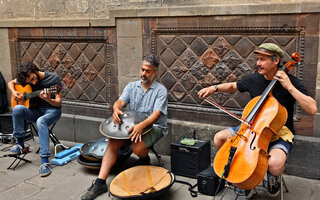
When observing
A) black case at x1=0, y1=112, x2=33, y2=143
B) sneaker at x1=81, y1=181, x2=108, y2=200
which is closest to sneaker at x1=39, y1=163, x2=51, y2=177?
sneaker at x1=81, y1=181, x2=108, y2=200

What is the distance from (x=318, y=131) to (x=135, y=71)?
107 inches

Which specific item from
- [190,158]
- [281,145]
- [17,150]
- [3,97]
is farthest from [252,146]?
[3,97]

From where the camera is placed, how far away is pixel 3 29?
6.70 m

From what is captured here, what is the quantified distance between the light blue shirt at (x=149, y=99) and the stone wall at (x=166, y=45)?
0.67 metres

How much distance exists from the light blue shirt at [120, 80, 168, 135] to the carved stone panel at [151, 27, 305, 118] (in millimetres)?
694

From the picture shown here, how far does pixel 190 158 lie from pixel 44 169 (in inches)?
76.9

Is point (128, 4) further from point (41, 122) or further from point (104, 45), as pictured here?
point (41, 122)

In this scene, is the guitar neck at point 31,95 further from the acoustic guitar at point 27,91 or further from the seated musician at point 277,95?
the seated musician at point 277,95

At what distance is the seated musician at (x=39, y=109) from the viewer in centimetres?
481

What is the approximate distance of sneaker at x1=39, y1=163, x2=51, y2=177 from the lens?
4.60m

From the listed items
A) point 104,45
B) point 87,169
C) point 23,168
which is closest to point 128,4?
point 104,45

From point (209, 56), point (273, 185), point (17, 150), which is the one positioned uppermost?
point (209, 56)

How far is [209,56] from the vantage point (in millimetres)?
4809

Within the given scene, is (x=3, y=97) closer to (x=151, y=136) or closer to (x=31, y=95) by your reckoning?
(x=31, y=95)
